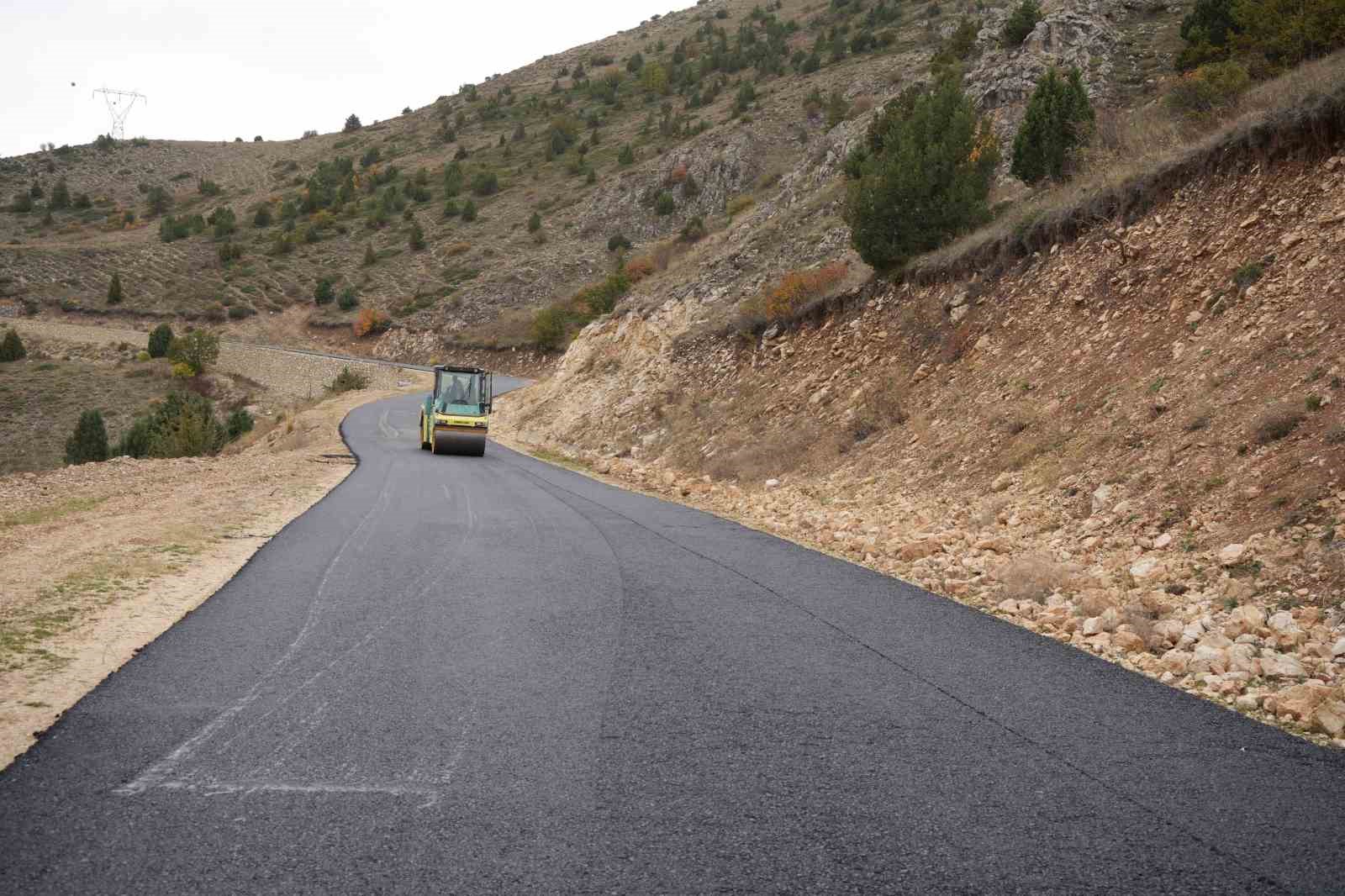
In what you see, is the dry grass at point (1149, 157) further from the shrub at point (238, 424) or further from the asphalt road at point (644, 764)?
the shrub at point (238, 424)

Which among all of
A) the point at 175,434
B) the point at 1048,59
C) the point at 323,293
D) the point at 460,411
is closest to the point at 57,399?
the point at 175,434

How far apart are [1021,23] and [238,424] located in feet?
135

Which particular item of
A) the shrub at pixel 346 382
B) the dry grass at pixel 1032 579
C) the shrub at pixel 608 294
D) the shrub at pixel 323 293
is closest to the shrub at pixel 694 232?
the shrub at pixel 608 294

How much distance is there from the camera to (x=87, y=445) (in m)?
38.1

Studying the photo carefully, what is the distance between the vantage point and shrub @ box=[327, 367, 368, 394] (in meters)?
52.2

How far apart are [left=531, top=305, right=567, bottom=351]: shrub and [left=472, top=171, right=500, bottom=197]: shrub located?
3544 cm

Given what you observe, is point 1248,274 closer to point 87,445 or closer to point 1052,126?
point 1052,126

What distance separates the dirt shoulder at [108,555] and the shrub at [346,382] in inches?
1193

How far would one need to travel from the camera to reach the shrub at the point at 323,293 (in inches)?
2911

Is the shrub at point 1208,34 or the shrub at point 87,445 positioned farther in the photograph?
the shrub at point 87,445

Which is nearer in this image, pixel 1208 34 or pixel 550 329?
pixel 1208 34

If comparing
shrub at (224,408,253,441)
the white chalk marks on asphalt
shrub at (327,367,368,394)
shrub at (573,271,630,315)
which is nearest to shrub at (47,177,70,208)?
shrub at (327,367,368,394)

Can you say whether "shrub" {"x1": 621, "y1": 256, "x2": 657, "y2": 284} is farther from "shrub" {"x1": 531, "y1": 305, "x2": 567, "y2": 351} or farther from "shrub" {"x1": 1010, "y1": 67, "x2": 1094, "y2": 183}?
"shrub" {"x1": 1010, "y1": 67, "x2": 1094, "y2": 183}

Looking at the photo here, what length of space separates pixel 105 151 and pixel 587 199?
85.4 metres
